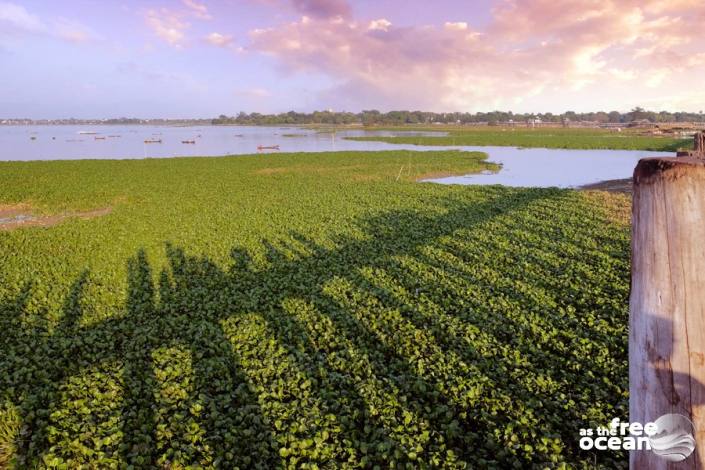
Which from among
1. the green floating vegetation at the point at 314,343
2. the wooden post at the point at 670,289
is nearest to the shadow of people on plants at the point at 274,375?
the green floating vegetation at the point at 314,343

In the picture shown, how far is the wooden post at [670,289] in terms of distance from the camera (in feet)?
6.16

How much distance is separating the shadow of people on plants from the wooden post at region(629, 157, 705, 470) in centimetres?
309

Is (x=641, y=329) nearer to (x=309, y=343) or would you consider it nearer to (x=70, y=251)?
(x=309, y=343)

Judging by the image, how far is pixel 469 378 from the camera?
611 centimetres

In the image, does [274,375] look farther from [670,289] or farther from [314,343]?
[670,289]

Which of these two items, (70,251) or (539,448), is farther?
(70,251)

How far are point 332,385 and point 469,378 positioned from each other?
2017 mm

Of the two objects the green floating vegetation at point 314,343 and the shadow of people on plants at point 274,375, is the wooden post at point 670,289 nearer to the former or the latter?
the green floating vegetation at point 314,343

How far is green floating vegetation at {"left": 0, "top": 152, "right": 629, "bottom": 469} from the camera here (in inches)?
195

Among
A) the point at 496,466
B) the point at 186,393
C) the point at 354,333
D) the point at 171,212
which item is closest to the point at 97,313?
the point at 186,393

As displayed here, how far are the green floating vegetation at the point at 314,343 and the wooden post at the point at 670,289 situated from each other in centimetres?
298

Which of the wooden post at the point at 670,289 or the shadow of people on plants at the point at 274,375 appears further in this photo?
the shadow of people on plants at the point at 274,375

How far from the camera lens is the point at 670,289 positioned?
1.95m

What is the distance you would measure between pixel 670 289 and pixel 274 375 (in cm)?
550
